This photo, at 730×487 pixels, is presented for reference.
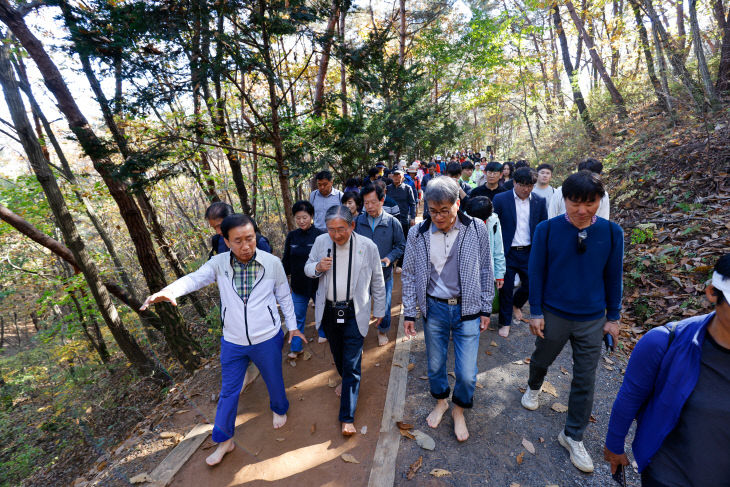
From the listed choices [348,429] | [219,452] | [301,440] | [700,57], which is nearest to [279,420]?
[301,440]

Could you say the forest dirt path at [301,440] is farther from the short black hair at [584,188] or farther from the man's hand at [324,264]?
the short black hair at [584,188]

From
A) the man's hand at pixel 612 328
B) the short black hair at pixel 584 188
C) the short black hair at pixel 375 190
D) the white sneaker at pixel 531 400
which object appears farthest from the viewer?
the short black hair at pixel 375 190

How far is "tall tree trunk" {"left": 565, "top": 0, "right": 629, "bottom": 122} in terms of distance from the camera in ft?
35.1

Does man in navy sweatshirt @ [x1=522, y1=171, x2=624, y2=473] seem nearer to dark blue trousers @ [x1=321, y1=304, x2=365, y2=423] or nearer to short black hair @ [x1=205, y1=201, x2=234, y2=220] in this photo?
dark blue trousers @ [x1=321, y1=304, x2=365, y2=423]

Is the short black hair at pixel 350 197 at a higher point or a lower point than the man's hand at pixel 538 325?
higher

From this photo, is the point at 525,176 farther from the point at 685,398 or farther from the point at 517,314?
the point at 685,398

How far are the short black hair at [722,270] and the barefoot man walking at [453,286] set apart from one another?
1.54m

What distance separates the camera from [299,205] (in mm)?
4301

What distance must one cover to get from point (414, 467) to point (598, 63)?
14.9 metres

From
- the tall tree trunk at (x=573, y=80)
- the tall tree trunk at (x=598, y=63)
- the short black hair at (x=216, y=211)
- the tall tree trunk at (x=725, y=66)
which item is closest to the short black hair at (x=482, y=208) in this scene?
the short black hair at (x=216, y=211)

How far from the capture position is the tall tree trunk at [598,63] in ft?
35.1

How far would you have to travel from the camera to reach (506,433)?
304 cm

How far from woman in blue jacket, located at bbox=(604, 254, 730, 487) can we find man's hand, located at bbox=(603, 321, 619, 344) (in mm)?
1064

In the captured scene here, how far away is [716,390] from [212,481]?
367 centimetres
